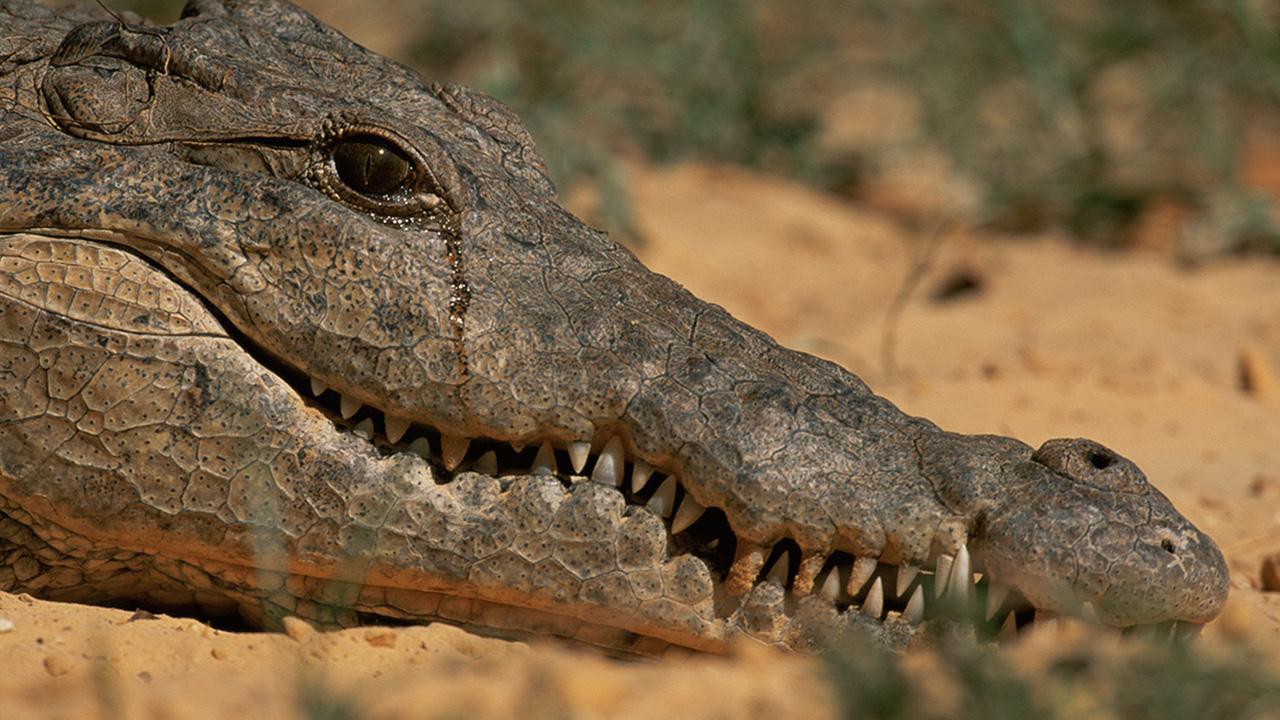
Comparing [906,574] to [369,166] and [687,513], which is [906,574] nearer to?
[687,513]

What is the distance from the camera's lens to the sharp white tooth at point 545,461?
2.56 metres

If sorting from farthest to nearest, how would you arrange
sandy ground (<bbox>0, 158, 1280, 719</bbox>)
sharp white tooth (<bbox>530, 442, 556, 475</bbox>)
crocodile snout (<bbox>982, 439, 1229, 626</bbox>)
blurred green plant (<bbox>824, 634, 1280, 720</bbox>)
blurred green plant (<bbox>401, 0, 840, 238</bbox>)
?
blurred green plant (<bbox>401, 0, 840, 238</bbox>) < sharp white tooth (<bbox>530, 442, 556, 475</bbox>) < crocodile snout (<bbox>982, 439, 1229, 626</bbox>) < sandy ground (<bbox>0, 158, 1280, 719</bbox>) < blurred green plant (<bbox>824, 634, 1280, 720</bbox>)

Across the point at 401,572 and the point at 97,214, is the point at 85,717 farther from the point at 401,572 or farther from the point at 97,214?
the point at 97,214

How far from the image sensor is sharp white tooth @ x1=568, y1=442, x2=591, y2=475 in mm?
2531

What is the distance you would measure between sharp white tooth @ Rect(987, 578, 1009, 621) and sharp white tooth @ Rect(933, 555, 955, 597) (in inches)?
3.5

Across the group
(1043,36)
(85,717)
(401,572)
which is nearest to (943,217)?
(1043,36)

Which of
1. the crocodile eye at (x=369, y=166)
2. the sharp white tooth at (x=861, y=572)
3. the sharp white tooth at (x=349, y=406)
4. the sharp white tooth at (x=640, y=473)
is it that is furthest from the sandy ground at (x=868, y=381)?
the crocodile eye at (x=369, y=166)

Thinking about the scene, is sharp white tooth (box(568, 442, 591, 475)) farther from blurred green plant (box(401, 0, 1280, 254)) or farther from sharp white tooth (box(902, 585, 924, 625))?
blurred green plant (box(401, 0, 1280, 254))

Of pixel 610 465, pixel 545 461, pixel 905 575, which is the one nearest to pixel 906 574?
pixel 905 575

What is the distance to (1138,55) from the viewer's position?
23.9 ft

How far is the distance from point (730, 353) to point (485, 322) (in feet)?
1.88

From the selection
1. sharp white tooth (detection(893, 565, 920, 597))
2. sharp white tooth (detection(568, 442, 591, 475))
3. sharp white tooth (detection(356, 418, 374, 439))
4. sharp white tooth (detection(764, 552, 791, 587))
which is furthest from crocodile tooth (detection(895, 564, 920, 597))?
sharp white tooth (detection(356, 418, 374, 439))

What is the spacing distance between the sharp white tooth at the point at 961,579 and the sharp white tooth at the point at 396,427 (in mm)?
1239

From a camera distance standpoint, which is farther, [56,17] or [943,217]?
[943,217]
